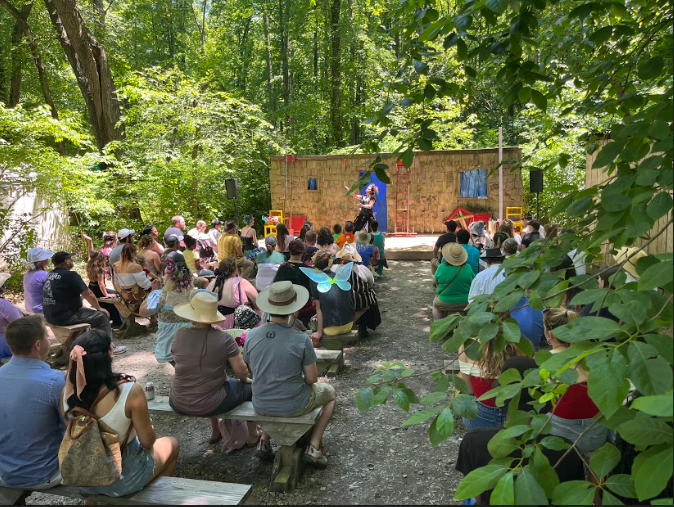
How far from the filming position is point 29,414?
128 inches

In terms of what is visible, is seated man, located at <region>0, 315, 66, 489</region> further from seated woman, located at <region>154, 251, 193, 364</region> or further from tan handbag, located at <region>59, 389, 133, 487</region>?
seated woman, located at <region>154, 251, 193, 364</region>

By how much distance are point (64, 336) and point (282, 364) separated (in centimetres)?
364

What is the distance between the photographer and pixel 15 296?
10625 mm

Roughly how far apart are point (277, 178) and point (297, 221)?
1.56 m

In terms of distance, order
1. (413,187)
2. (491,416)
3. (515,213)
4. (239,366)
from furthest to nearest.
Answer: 1. (413,187)
2. (515,213)
3. (239,366)
4. (491,416)

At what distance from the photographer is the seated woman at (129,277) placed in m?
7.39

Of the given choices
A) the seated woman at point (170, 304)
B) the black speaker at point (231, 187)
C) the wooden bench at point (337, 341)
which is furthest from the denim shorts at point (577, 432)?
the black speaker at point (231, 187)

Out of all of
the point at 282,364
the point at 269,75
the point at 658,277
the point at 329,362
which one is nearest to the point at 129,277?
the point at 329,362

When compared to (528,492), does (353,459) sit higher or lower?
lower

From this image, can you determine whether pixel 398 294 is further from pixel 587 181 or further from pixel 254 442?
pixel 254 442

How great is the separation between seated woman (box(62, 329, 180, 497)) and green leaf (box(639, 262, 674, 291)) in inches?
110

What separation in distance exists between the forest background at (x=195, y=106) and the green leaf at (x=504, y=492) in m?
1.36

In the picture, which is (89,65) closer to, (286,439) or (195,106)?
(195,106)

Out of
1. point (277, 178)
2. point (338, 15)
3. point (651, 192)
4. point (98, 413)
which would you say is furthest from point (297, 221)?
point (651, 192)
